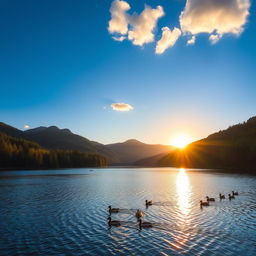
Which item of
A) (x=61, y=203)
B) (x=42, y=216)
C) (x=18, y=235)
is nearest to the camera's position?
(x=18, y=235)

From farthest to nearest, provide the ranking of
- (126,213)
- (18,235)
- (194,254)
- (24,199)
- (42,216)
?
(24,199), (126,213), (42,216), (18,235), (194,254)

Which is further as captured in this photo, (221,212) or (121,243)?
(221,212)

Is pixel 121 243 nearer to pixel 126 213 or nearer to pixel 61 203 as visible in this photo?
pixel 126 213

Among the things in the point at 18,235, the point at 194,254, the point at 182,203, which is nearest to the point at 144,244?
the point at 194,254

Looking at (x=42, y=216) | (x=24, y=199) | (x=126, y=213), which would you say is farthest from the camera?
(x=24, y=199)

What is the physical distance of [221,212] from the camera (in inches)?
1743

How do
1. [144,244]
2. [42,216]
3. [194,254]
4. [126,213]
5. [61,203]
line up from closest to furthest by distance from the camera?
[194,254]
[144,244]
[42,216]
[126,213]
[61,203]

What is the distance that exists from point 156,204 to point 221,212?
517 inches

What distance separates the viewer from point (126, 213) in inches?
1679

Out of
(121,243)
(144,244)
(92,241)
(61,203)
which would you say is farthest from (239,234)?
(61,203)

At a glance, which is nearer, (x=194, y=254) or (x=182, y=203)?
(x=194, y=254)

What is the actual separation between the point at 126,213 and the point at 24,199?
87.6 feet

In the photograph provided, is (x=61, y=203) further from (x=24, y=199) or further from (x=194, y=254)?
(x=194, y=254)

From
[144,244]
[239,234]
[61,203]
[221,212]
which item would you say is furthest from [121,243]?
[61,203]
